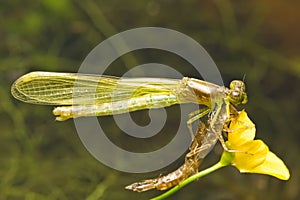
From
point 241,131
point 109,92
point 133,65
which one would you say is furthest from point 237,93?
point 133,65

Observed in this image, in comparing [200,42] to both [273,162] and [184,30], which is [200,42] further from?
[273,162]

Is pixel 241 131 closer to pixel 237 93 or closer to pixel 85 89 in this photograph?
pixel 237 93

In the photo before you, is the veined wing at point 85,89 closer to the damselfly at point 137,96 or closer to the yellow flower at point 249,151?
the damselfly at point 137,96

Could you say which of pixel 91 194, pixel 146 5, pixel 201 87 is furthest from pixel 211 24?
pixel 201 87

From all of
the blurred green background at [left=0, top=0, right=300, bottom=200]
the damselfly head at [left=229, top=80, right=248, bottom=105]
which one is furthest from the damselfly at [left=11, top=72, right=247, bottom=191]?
the blurred green background at [left=0, top=0, right=300, bottom=200]

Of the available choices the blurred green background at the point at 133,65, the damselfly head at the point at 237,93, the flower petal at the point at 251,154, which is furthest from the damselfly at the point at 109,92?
the blurred green background at the point at 133,65

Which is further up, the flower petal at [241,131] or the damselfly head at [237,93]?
the damselfly head at [237,93]
